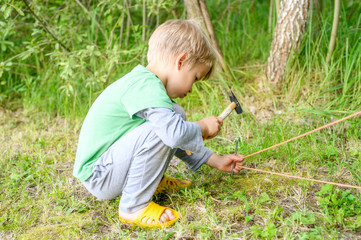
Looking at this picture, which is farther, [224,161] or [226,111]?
[224,161]

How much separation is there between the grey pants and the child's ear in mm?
213

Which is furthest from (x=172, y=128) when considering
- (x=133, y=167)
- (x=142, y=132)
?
(x=133, y=167)

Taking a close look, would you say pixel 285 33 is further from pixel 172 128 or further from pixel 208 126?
pixel 172 128

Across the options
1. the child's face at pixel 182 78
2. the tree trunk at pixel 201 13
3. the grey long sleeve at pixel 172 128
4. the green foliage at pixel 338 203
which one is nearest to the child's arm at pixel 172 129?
the grey long sleeve at pixel 172 128

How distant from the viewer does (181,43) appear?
5.70 feet

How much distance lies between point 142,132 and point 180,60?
14.9 inches

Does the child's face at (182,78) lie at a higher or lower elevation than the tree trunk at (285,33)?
higher

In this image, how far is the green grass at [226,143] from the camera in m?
1.70

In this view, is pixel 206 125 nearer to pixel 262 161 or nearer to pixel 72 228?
pixel 262 161

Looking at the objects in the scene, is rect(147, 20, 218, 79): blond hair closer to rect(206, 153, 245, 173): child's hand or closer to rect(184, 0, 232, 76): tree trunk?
rect(206, 153, 245, 173): child's hand

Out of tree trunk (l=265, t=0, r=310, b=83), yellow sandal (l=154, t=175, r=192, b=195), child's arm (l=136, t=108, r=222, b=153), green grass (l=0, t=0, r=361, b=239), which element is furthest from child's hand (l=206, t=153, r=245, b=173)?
tree trunk (l=265, t=0, r=310, b=83)

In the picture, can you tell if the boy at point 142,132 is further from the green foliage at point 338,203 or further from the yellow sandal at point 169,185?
the green foliage at point 338,203

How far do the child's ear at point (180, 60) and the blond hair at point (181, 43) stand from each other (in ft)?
0.04

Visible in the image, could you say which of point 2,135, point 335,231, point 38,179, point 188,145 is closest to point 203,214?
point 188,145
